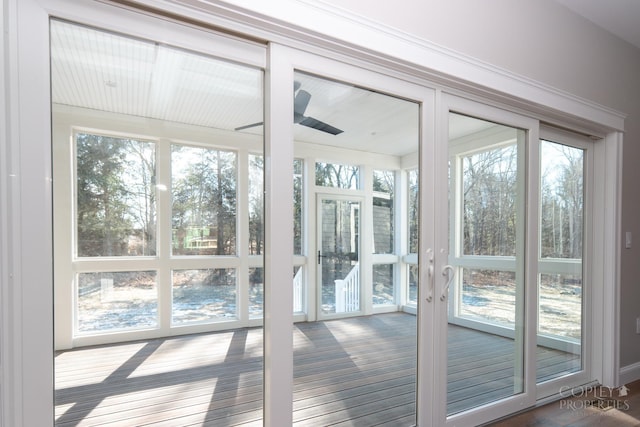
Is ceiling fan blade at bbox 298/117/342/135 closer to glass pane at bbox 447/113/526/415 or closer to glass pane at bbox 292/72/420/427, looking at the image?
A: glass pane at bbox 292/72/420/427

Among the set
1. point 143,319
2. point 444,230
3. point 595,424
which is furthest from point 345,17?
point 595,424

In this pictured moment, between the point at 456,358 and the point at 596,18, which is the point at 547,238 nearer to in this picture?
the point at 456,358

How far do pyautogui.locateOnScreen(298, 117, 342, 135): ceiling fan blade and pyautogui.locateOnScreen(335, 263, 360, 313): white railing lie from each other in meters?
1.02

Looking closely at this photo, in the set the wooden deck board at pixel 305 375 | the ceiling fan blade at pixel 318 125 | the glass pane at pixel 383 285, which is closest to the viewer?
the ceiling fan blade at pixel 318 125

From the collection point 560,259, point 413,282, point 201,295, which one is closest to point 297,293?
point 413,282

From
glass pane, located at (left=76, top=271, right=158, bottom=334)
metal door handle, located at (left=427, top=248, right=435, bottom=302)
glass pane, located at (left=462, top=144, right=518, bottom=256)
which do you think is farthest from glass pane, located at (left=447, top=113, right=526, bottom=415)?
glass pane, located at (left=76, top=271, right=158, bottom=334)

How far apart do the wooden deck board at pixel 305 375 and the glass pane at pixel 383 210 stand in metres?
0.48

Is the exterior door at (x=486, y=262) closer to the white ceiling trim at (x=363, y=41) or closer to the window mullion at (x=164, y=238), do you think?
the white ceiling trim at (x=363, y=41)

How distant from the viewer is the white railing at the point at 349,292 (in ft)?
8.03

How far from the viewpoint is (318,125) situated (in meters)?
1.94

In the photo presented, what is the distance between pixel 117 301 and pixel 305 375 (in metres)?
1.44

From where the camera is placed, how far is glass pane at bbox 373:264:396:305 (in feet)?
7.49

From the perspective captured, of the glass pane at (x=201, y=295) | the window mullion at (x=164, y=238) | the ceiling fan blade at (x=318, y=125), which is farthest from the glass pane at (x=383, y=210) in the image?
the window mullion at (x=164, y=238)

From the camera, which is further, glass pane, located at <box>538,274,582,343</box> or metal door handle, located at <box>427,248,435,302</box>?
glass pane, located at <box>538,274,582,343</box>
